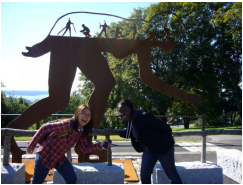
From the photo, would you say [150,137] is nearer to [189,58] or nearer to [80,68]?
[80,68]

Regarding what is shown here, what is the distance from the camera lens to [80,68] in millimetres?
4230

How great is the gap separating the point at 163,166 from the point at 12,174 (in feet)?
6.49

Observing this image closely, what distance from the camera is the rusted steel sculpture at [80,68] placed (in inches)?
156

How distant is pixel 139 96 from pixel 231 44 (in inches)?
279

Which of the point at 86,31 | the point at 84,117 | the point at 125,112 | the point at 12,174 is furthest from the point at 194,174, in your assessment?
the point at 86,31

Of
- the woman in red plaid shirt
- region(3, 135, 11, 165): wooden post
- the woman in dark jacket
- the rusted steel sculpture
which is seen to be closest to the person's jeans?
the woman in dark jacket

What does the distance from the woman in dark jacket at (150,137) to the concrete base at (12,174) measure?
1686mm

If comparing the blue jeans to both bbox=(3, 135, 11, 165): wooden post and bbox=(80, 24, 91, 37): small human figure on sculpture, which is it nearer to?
bbox=(3, 135, 11, 165): wooden post

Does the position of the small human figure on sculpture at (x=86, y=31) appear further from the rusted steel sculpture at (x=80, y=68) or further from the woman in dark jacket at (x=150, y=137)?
the woman in dark jacket at (x=150, y=137)

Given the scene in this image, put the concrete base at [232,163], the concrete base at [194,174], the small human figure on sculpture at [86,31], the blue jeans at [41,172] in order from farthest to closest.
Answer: the small human figure on sculpture at [86,31] < the concrete base at [232,163] < the concrete base at [194,174] < the blue jeans at [41,172]

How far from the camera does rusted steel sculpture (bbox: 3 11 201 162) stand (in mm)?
3965

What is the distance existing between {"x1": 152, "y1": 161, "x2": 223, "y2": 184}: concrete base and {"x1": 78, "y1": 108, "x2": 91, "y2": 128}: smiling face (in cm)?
150

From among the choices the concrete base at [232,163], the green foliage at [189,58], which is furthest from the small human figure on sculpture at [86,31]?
the green foliage at [189,58]

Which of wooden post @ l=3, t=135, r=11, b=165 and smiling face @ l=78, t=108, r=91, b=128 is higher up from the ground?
smiling face @ l=78, t=108, r=91, b=128
